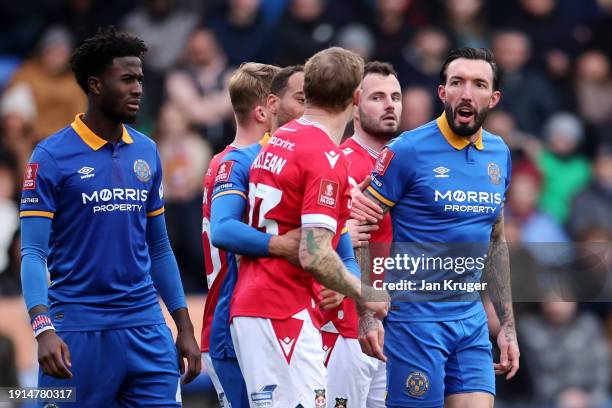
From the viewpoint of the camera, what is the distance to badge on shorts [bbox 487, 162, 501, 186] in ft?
24.4

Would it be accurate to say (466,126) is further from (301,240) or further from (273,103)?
(301,240)

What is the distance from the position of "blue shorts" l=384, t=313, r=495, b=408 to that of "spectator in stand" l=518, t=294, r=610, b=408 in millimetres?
5215

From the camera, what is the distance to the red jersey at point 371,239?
307 inches

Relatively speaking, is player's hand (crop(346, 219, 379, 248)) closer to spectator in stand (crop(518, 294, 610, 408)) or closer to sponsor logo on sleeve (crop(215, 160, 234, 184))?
sponsor logo on sleeve (crop(215, 160, 234, 184))

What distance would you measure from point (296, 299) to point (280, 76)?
5.56 ft

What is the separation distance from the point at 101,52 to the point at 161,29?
26.2 ft

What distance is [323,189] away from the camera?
6.00 m

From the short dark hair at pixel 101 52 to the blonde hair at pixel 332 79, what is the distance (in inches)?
42.6

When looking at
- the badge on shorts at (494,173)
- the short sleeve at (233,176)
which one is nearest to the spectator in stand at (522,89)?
the badge on shorts at (494,173)

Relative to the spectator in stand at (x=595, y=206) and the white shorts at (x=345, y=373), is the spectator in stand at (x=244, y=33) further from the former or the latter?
the white shorts at (x=345, y=373)

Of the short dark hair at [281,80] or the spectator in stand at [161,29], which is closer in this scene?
the short dark hair at [281,80]

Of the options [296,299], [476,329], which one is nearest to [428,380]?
[476,329]

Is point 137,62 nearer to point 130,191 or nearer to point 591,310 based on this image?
point 130,191

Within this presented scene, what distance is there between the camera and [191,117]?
542 inches
